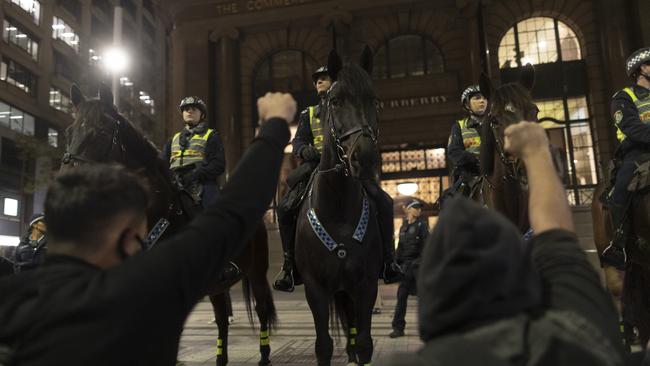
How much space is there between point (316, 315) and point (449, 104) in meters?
17.3

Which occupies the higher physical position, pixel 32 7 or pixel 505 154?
pixel 32 7

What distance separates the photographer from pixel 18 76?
35781 mm

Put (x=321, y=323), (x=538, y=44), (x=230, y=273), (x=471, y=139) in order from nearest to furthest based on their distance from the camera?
(x=321, y=323)
(x=230, y=273)
(x=471, y=139)
(x=538, y=44)

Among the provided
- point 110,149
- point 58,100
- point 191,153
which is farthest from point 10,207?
point 110,149

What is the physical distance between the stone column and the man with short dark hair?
67.3ft

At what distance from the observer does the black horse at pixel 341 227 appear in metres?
5.01

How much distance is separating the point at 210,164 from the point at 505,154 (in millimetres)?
4024

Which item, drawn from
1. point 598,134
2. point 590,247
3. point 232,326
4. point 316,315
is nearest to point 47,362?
point 316,315

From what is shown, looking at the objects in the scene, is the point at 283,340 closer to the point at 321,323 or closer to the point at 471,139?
the point at 321,323

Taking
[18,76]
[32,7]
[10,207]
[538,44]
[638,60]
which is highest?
[32,7]

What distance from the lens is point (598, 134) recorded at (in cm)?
2031

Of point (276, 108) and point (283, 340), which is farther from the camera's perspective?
point (283, 340)

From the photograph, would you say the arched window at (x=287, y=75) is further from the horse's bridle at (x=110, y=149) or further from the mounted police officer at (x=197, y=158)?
the horse's bridle at (x=110, y=149)

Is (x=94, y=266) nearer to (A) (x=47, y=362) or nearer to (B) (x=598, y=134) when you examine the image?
(A) (x=47, y=362)
